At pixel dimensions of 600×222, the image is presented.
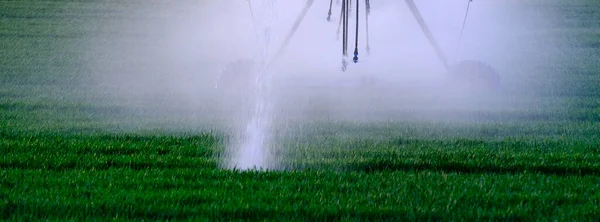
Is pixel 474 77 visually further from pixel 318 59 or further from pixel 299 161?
pixel 299 161

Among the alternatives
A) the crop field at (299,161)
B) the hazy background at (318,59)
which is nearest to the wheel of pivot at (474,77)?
the hazy background at (318,59)

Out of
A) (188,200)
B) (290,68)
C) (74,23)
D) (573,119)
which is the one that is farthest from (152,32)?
(188,200)

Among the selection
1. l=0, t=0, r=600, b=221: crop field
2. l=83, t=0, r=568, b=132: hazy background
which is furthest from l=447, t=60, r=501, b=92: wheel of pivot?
l=0, t=0, r=600, b=221: crop field

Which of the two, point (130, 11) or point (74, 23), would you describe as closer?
point (74, 23)

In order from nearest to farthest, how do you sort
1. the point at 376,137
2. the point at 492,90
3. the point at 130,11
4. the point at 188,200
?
the point at 188,200
the point at 376,137
the point at 492,90
the point at 130,11

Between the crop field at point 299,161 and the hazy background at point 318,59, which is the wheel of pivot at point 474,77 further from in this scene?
the crop field at point 299,161

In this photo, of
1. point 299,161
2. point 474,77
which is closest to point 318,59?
point 474,77

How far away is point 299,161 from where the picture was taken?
11.2 meters

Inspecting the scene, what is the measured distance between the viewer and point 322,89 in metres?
22.2

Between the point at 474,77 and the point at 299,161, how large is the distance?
1120 cm

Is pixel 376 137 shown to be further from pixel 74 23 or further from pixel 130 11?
pixel 130 11

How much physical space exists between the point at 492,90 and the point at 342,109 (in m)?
4.58

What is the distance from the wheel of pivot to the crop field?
1017mm

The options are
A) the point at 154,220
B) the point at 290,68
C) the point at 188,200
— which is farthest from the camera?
the point at 290,68
